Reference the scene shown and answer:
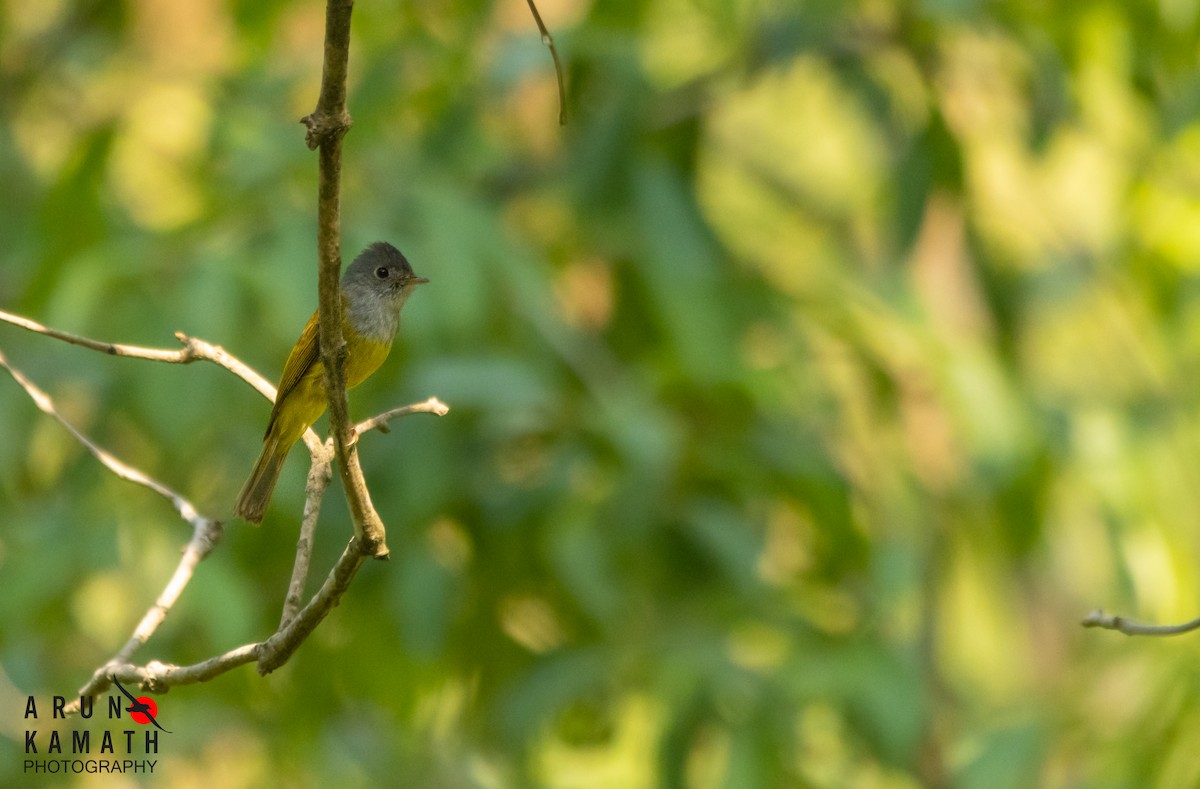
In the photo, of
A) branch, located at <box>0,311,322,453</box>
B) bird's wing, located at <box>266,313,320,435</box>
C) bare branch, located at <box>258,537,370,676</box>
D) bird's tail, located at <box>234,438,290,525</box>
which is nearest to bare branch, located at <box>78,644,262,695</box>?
bare branch, located at <box>258,537,370,676</box>

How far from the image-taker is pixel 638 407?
5.19 m

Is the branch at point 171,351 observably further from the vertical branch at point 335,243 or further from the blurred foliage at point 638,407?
the blurred foliage at point 638,407

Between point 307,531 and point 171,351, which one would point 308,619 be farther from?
point 171,351

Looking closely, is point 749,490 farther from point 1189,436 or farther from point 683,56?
point 683,56

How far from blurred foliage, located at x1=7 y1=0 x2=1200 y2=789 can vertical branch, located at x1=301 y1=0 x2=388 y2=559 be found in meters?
2.44

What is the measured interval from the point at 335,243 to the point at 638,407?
3269mm

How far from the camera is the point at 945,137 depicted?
19.8 ft

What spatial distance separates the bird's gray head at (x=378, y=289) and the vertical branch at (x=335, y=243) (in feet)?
5.42

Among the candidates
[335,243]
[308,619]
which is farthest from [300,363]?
[335,243]

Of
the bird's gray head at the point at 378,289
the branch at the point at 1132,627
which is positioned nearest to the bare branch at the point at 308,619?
the branch at the point at 1132,627

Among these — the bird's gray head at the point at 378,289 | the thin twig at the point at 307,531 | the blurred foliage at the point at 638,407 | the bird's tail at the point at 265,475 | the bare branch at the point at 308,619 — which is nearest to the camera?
the bare branch at the point at 308,619

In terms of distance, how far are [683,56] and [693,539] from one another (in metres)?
3.37

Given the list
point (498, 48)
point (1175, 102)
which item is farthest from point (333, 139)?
point (1175, 102)

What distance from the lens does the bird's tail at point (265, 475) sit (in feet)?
13.5
